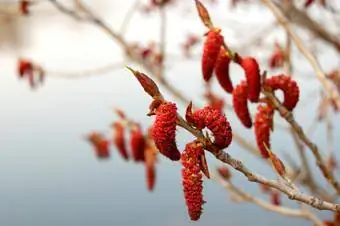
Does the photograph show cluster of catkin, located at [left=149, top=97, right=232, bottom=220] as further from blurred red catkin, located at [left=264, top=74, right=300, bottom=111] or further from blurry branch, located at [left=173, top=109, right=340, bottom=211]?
blurred red catkin, located at [left=264, top=74, right=300, bottom=111]

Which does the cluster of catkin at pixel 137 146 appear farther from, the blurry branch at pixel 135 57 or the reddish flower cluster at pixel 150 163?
the blurry branch at pixel 135 57

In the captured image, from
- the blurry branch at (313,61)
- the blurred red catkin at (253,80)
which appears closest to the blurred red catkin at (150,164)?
the blurry branch at (313,61)

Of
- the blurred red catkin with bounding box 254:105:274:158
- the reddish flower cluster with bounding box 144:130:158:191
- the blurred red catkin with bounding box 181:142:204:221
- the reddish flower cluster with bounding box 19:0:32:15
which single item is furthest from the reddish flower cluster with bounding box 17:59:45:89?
the blurred red catkin with bounding box 181:142:204:221

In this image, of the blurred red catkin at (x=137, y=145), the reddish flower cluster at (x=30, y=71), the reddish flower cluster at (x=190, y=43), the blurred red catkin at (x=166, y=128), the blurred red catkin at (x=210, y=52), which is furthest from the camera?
the reddish flower cluster at (x=190, y=43)

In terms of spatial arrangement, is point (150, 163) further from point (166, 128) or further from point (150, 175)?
point (166, 128)

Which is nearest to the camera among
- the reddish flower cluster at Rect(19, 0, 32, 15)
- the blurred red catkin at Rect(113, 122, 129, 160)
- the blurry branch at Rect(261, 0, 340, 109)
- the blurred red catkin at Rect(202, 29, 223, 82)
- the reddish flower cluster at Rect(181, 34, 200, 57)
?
the blurred red catkin at Rect(202, 29, 223, 82)

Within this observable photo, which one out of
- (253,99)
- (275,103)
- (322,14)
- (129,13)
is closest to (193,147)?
(253,99)

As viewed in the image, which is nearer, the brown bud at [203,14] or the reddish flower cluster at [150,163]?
the brown bud at [203,14]

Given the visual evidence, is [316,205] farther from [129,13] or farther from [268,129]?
[129,13]
